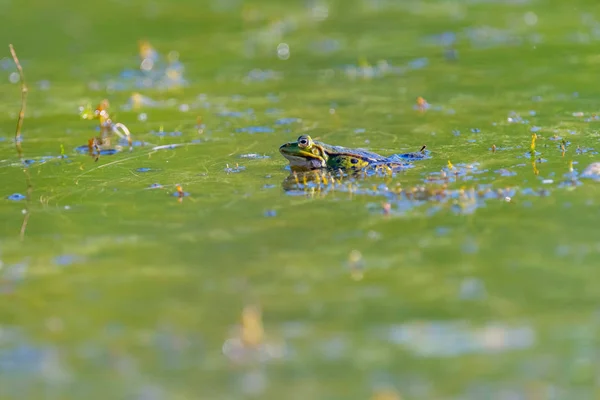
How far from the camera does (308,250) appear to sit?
19.5 feet

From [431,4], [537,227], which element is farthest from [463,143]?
[431,4]

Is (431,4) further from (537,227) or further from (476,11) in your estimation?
(537,227)

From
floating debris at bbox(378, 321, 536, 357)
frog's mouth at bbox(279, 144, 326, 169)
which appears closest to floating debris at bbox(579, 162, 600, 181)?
frog's mouth at bbox(279, 144, 326, 169)

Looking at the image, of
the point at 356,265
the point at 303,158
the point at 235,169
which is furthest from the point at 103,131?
the point at 356,265

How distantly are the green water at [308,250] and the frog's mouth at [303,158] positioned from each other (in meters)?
0.16

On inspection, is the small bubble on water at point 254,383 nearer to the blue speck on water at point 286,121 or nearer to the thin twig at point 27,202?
the thin twig at point 27,202

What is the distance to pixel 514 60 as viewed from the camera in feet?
43.6

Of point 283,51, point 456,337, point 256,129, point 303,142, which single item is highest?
point 283,51

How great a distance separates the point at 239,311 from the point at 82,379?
1.01 metres

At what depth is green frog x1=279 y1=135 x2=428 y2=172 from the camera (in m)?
7.95

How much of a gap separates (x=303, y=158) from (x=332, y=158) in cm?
26

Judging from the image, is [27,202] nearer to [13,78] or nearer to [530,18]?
[13,78]

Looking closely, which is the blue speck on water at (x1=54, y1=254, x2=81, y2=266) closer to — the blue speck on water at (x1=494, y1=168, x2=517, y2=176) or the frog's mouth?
the frog's mouth

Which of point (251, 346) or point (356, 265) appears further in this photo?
point (356, 265)
